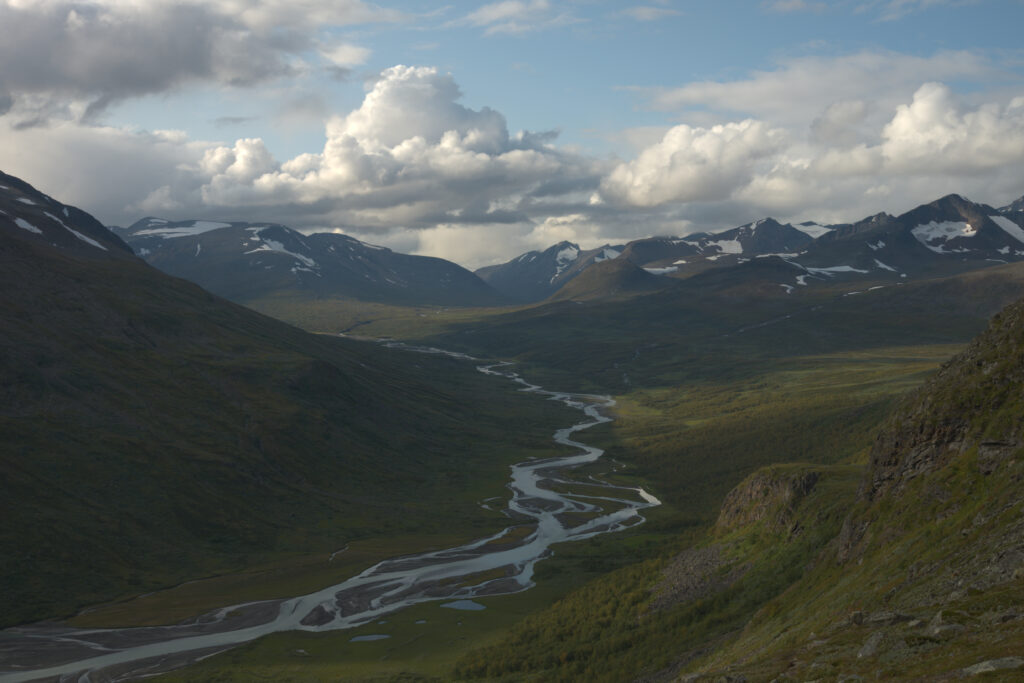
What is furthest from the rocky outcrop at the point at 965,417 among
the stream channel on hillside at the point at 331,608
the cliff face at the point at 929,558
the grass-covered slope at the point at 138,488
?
the grass-covered slope at the point at 138,488

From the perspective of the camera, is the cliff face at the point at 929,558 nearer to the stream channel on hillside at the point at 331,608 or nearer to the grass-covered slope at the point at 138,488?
the stream channel on hillside at the point at 331,608

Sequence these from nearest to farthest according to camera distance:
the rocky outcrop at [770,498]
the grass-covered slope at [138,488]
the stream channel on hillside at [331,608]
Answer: the rocky outcrop at [770,498]
the stream channel on hillside at [331,608]
the grass-covered slope at [138,488]

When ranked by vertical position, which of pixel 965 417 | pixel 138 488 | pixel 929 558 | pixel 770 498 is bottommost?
pixel 138 488

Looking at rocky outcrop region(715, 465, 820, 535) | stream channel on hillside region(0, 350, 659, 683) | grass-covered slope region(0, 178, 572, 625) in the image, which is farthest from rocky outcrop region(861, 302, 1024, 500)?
grass-covered slope region(0, 178, 572, 625)

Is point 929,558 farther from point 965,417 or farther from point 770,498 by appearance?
point 770,498

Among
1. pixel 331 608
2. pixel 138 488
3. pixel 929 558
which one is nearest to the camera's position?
pixel 929 558

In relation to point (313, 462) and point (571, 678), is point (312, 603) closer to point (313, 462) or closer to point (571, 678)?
point (571, 678)

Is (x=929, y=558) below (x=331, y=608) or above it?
above

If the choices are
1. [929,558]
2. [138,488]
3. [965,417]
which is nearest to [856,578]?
[929,558]
